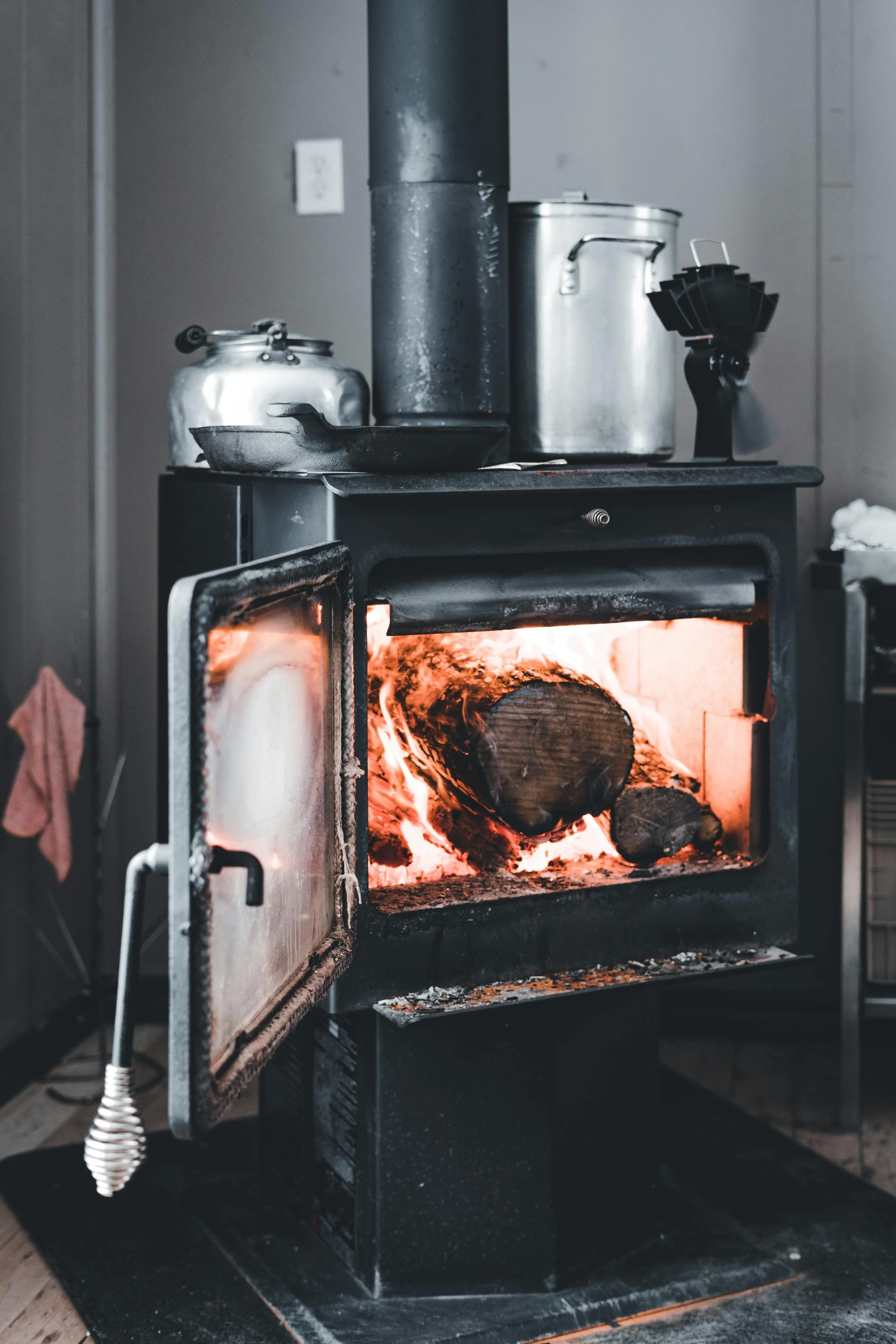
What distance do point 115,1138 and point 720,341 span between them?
3.58ft

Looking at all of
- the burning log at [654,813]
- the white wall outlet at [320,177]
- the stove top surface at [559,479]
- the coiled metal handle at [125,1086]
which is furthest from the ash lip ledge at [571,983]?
the white wall outlet at [320,177]

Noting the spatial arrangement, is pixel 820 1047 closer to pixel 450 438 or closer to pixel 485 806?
pixel 485 806

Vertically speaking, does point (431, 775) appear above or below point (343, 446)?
below

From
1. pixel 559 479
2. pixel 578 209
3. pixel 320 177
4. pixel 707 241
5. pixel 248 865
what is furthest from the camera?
pixel 320 177

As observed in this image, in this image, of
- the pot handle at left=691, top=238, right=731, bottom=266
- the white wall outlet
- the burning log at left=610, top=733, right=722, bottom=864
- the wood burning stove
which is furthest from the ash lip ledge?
the white wall outlet

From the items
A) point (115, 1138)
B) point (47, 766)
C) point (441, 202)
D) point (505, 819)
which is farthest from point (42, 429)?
point (115, 1138)

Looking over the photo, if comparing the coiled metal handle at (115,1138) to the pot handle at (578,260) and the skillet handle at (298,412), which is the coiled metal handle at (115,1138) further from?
the pot handle at (578,260)

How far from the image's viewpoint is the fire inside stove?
155 cm

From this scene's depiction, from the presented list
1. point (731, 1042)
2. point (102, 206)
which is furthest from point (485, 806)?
point (102, 206)

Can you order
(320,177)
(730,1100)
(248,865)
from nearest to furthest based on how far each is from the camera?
1. (248,865)
2. (730,1100)
3. (320,177)

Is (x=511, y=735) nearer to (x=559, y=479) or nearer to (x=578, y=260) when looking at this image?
(x=559, y=479)

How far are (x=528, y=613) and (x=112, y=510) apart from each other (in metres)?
1.21

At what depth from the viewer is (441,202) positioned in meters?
1.64

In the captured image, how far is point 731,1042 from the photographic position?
97.0 inches
